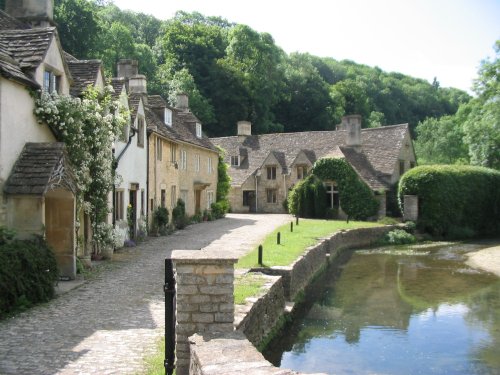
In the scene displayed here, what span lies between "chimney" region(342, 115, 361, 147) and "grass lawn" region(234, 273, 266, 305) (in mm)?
34035

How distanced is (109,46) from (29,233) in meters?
47.2

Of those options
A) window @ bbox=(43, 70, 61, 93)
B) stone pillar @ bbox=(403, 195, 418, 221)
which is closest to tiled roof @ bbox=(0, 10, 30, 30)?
window @ bbox=(43, 70, 61, 93)

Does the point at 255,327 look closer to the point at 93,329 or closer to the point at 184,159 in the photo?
the point at 93,329

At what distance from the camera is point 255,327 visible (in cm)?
1119

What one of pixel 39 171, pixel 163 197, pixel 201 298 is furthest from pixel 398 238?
pixel 201 298

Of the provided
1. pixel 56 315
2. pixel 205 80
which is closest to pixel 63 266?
pixel 56 315

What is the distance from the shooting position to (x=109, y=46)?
56.3 metres

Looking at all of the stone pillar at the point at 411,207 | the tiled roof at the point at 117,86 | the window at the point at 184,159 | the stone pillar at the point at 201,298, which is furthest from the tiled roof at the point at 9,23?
the stone pillar at the point at 411,207

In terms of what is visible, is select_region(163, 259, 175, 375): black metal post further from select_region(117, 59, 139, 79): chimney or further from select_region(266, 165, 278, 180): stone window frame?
select_region(266, 165, 278, 180): stone window frame

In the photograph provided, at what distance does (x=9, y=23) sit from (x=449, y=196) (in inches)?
1213

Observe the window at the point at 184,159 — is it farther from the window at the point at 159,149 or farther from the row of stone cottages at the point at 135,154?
the window at the point at 159,149

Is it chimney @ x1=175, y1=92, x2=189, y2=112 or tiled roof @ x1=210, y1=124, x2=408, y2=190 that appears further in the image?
tiled roof @ x1=210, y1=124, x2=408, y2=190

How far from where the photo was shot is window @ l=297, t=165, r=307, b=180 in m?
48.2

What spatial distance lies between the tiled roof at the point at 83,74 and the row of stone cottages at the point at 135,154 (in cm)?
4
